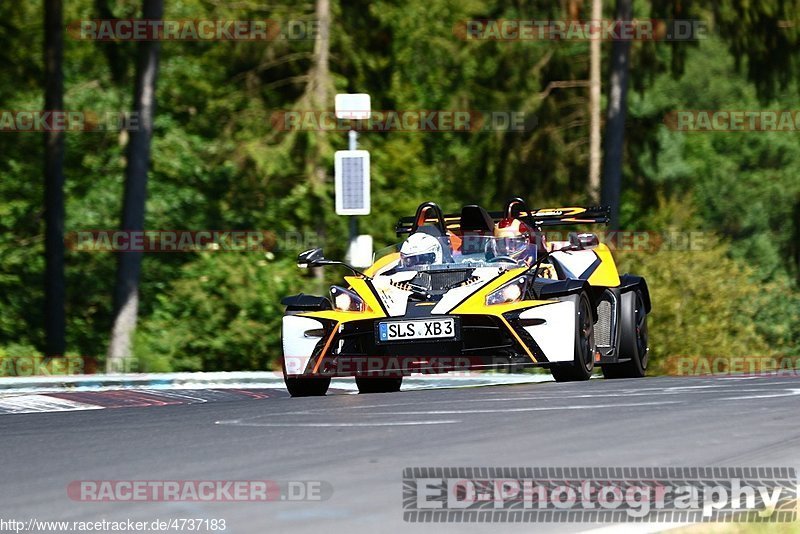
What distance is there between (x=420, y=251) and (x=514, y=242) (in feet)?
3.12

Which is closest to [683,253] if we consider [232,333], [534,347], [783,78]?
[783,78]

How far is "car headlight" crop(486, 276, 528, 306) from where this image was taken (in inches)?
573

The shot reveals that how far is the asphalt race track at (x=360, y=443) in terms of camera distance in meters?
7.56

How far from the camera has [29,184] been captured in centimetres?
4128

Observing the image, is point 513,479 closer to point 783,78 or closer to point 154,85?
point 154,85
